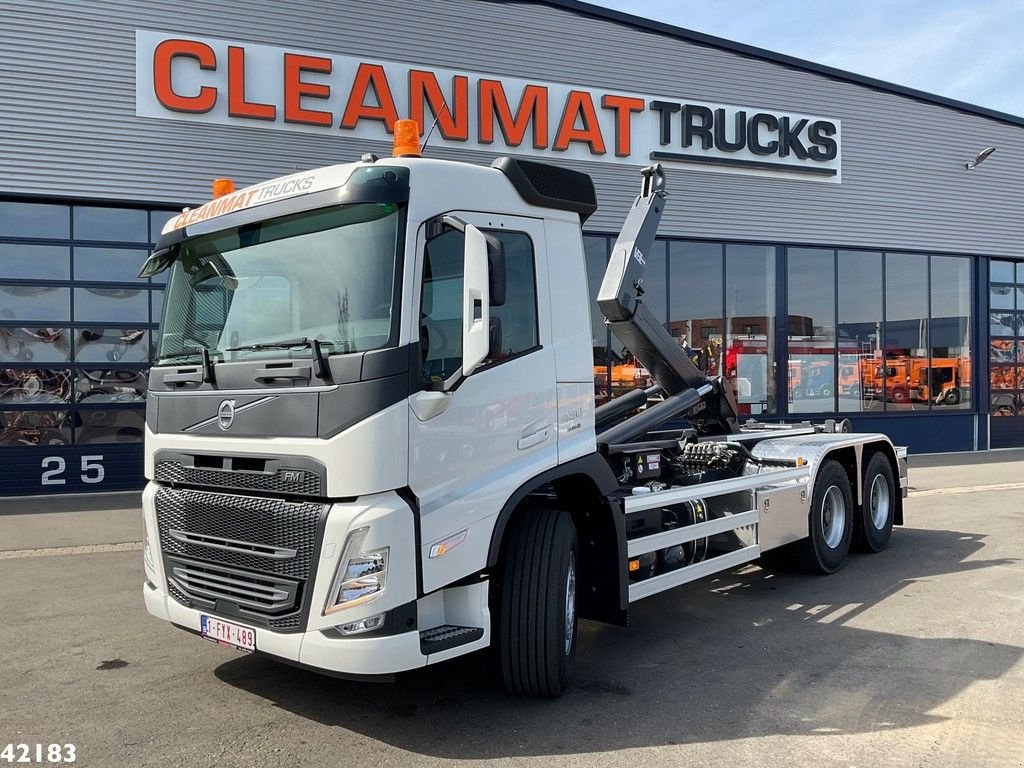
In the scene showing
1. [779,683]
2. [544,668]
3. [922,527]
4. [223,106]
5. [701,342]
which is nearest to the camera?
[544,668]

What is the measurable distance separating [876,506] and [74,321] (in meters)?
11.5

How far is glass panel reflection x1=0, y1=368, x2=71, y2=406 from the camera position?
12305mm

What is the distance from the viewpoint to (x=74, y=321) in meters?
12.6

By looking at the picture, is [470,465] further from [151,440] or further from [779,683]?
[779,683]

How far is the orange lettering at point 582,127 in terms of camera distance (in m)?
15.0

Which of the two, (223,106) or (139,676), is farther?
(223,106)

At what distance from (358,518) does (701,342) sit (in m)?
13.5

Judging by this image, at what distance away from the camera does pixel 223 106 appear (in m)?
13.0

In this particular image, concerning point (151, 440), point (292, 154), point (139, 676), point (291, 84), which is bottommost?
point (139, 676)

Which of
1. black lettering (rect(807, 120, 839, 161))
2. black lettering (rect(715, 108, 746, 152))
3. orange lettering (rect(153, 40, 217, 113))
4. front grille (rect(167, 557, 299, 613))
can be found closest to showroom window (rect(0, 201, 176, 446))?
orange lettering (rect(153, 40, 217, 113))

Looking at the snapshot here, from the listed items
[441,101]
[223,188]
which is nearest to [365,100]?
[441,101]

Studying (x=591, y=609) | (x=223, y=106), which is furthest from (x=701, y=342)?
(x=591, y=609)

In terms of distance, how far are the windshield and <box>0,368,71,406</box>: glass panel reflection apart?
9.00 meters

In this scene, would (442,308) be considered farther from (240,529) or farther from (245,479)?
(240,529)
